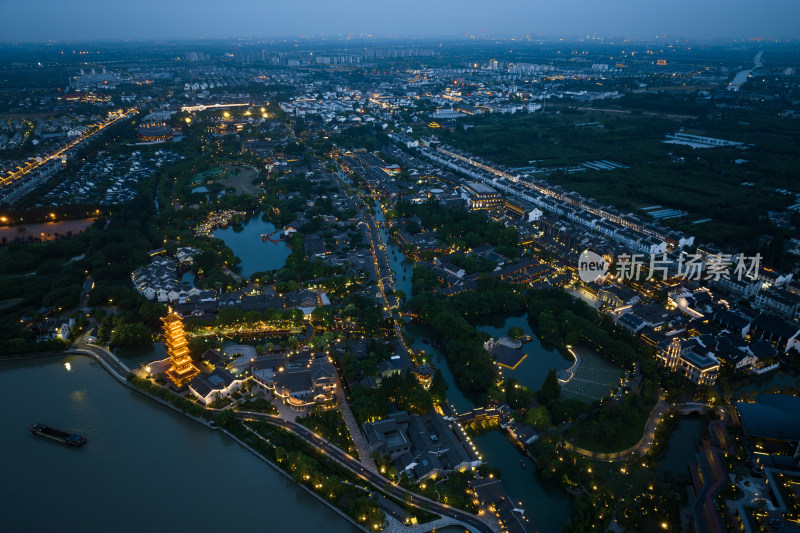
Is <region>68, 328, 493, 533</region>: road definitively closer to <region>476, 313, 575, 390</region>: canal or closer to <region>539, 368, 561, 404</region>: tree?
<region>539, 368, 561, 404</region>: tree

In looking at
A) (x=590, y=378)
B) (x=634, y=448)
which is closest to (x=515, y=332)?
(x=590, y=378)

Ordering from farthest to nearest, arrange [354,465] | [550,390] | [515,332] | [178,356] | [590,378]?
[515,332] → [178,356] → [590,378] → [550,390] → [354,465]

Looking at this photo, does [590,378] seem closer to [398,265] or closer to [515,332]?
[515,332]

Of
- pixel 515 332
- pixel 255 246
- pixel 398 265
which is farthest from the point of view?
pixel 255 246

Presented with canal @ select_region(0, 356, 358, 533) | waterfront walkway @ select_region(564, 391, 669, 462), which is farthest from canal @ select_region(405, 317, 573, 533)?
canal @ select_region(0, 356, 358, 533)

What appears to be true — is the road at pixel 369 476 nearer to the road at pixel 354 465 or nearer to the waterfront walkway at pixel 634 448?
the road at pixel 354 465

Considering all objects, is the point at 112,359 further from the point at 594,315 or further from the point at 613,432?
the point at 594,315

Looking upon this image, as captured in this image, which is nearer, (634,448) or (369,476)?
(369,476)
